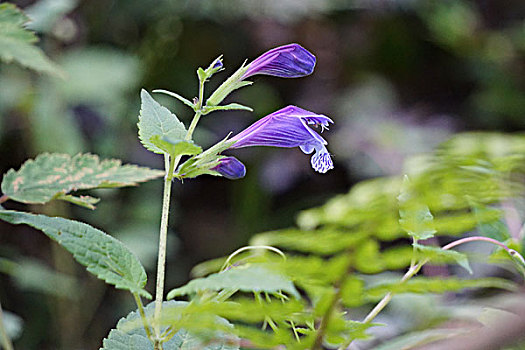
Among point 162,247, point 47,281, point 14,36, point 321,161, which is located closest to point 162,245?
point 162,247

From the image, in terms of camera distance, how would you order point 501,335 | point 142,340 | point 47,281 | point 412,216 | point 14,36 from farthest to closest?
point 47,281, point 14,36, point 142,340, point 412,216, point 501,335

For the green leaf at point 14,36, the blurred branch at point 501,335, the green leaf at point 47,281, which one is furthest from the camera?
the green leaf at point 47,281

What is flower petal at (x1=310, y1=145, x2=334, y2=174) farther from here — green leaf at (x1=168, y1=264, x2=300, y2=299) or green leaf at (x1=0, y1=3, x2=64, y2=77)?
green leaf at (x1=0, y1=3, x2=64, y2=77)

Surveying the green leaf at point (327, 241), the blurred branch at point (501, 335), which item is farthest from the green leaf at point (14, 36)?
the blurred branch at point (501, 335)

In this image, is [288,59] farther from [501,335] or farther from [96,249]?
[501,335]

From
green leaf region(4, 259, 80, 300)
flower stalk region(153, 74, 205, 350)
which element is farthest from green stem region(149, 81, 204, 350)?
green leaf region(4, 259, 80, 300)

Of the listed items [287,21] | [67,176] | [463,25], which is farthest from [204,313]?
[463,25]

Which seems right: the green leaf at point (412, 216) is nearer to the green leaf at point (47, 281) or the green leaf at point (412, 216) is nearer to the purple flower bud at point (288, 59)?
the purple flower bud at point (288, 59)
